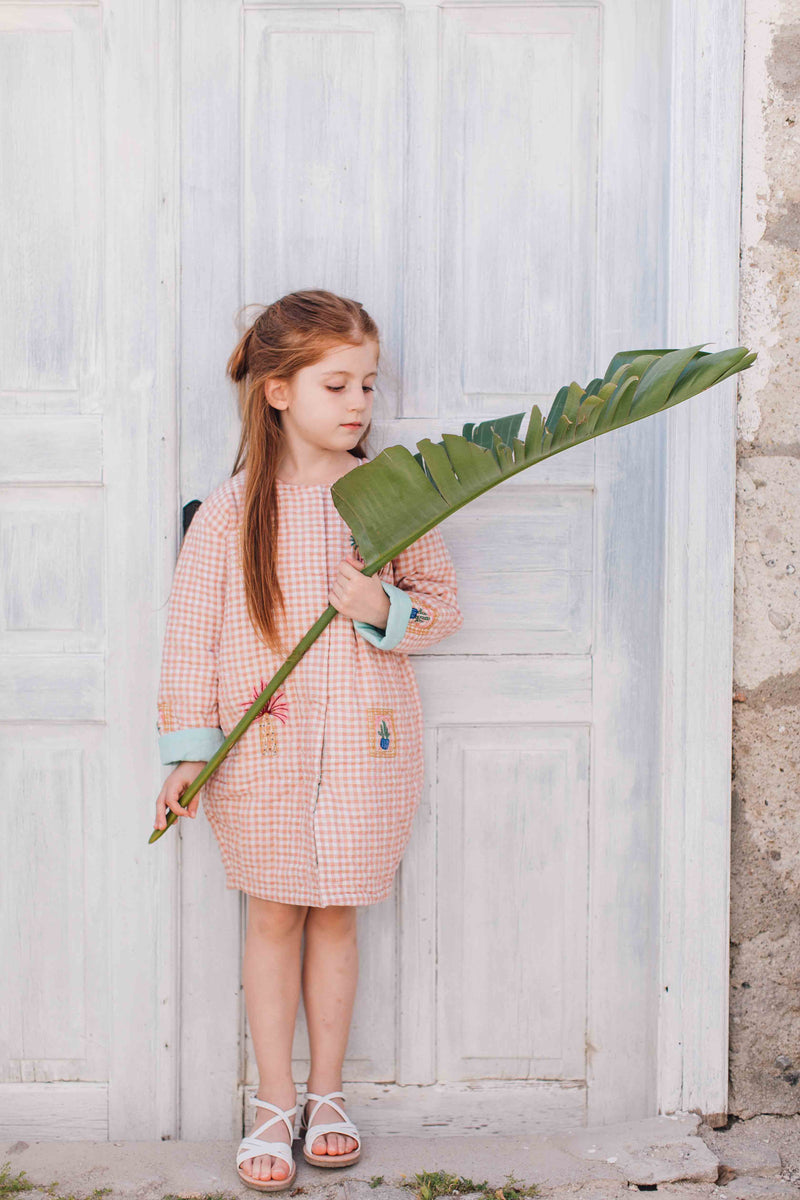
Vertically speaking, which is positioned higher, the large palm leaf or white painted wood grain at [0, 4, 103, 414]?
white painted wood grain at [0, 4, 103, 414]

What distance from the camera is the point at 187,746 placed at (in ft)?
6.09

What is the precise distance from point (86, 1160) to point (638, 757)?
1319mm

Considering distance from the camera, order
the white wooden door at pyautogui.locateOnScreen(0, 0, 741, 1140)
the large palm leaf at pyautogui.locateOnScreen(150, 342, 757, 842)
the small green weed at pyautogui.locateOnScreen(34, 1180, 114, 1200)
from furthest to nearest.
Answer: the white wooden door at pyautogui.locateOnScreen(0, 0, 741, 1140) < the small green weed at pyautogui.locateOnScreen(34, 1180, 114, 1200) < the large palm leaf at pyautogui.locateOnScreen(150, 342, 757, 842)

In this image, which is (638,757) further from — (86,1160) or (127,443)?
(86,1160)

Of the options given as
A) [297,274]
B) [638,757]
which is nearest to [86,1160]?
[638,757]

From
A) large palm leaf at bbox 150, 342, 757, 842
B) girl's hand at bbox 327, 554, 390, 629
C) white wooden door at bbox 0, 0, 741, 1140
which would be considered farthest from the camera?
white wooden door at bbox 0, 0, 741, 1140

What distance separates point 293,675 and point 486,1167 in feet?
3.25

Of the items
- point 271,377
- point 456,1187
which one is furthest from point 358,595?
point 456,1187

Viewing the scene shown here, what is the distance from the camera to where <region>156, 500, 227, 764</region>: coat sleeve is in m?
1.87

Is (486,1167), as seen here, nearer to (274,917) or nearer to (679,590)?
(274,917)

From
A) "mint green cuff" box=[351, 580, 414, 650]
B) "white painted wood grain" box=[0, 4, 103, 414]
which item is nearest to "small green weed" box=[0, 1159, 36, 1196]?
"mint green cuff" box=[351, 580, 414, 650]

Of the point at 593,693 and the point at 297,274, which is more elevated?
the point at 297,274

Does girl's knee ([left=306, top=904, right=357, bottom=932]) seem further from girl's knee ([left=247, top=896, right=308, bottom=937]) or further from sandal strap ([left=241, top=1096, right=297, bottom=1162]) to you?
sandal strap ([left=241, top=1096, right=297, bottom=1162])

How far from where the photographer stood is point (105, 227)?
2.03m
